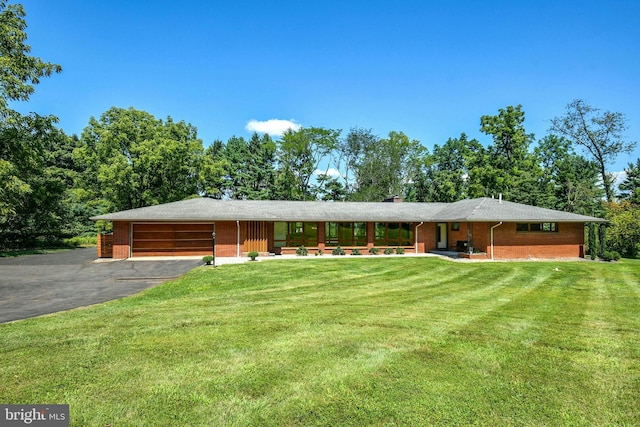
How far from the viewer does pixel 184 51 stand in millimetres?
16969

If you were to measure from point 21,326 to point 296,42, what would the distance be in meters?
15.8

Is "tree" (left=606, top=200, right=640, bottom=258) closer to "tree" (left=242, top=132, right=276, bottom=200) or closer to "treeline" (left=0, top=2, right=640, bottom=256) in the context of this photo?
"treeline" (left=0, top=2, right=640, bottom=256)

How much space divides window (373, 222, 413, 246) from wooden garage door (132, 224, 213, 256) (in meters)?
12.0

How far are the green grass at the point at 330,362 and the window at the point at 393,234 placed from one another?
616 inches

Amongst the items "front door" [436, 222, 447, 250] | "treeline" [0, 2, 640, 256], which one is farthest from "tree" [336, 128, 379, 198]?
"front door" [436, 222, 447, 250]

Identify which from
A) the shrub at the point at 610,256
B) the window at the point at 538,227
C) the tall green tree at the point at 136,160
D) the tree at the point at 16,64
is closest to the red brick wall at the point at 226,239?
the tall green tree at the point at 136,160

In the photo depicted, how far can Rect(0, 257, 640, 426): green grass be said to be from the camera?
3.60 m

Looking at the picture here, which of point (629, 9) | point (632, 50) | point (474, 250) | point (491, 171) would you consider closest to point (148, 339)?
point (474, 250)

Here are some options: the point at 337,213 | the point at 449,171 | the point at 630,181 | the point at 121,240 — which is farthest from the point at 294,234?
the point at 630,181

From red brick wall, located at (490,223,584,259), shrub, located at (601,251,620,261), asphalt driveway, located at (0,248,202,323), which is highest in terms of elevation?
red brick wall, located at (490,223,584,259)

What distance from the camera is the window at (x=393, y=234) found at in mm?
25281

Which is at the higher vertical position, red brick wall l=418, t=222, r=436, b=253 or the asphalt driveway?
red brick wall l=418, t=222, r=436, b=253

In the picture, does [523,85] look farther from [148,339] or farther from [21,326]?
[21,326]

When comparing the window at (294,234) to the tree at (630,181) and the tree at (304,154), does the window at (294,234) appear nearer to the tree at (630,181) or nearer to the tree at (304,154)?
the tree at (304,154)
